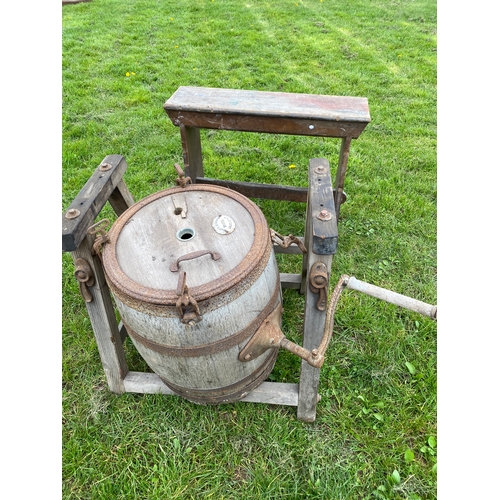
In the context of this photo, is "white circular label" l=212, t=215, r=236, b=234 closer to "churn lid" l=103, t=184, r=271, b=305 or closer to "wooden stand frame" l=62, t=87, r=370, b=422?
"churn lid" l=103, t=184, r=271, b=305

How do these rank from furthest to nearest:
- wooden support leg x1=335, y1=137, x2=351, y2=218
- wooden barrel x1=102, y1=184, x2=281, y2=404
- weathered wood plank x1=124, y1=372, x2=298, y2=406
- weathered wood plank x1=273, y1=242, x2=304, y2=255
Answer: weathered wood plank x1=273, y1=242, x2=304, y2=255
wooden support leg x1=335, y1=137, x2=351, y2=218
weathered wood plank x1=124, y1=372, x2=298, y2=406
wooden barrel x1=102, y1=184, x2=281, y2=404

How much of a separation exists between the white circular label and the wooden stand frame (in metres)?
0.33

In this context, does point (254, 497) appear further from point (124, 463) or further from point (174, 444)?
point (124, 463)

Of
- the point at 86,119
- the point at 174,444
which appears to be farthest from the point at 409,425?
the point at 86,119

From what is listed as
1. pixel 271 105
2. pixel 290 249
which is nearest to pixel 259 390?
pixel 290 249

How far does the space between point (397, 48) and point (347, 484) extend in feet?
19.8

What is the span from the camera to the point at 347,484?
5.81ft

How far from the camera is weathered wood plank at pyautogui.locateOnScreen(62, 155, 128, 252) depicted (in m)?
1.52

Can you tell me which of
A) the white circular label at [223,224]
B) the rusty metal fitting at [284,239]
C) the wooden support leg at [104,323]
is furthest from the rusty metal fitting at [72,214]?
the rusty metal fitting at [284,239]

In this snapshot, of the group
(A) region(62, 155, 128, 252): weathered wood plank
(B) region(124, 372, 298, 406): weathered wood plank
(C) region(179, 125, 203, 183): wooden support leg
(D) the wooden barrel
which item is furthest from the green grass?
(A) region(62, 155, 128, 252): weathered wood plank

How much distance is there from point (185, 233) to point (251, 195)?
145 cm

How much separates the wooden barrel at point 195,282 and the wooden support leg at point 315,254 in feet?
0.56

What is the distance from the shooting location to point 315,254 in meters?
1.50

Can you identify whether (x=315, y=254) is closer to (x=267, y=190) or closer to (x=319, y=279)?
(x=319, y=279)
